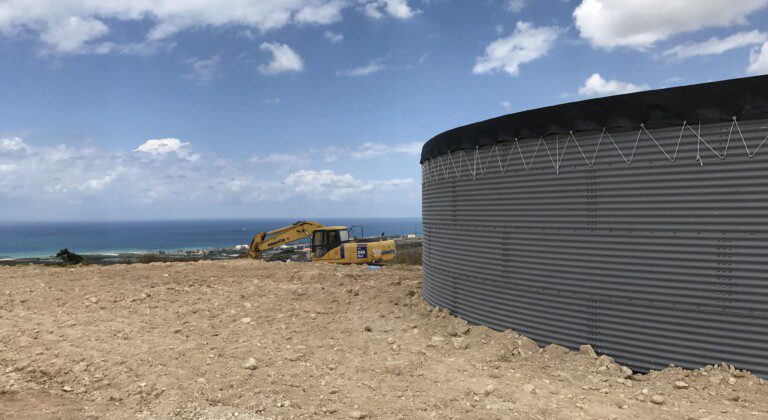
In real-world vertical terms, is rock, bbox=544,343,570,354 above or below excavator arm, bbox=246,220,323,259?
below

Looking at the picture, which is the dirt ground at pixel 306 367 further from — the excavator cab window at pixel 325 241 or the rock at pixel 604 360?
the excavator cab window at pixel 325 241

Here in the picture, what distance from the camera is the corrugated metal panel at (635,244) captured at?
604cm

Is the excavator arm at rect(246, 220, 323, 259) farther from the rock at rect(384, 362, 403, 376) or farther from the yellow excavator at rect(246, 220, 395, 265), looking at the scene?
the rock at rect(384, 362, 403, 376)

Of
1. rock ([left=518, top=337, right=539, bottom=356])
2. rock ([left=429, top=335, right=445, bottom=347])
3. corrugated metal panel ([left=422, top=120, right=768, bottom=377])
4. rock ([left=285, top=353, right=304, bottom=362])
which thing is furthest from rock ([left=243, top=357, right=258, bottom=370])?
rock ([left=518, top=337, right=539, bottom=356])

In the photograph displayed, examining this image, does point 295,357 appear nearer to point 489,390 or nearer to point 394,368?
point 394,368

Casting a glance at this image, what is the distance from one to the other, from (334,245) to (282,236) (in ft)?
10.2

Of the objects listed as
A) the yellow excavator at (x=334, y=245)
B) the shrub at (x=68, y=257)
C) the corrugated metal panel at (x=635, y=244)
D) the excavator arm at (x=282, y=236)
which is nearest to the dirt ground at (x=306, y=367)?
the corrugated metal panel at (x=635, y=244)

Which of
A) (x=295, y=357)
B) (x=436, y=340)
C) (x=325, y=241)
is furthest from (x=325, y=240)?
(x=436, y=340)

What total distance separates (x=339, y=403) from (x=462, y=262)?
395 cm

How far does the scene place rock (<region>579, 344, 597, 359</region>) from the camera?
22.9 ft

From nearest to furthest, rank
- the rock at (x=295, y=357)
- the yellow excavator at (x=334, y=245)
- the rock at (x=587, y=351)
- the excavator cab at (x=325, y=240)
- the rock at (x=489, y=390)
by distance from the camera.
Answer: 1. the rock at (x=489, y=390)
2. the rock at (x=587, y=351)
3. the rock at (x=295, y=357)
4. the yellow excavator at (x=334, y=245)
5. the excavator cab at (x=325, y=240)

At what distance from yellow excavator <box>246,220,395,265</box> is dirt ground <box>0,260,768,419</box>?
352 inches

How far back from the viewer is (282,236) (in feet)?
77.7

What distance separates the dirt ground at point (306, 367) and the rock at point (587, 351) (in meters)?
0.04
